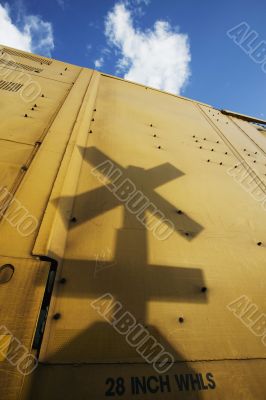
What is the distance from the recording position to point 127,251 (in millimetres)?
1264

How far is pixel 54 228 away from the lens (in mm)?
1174

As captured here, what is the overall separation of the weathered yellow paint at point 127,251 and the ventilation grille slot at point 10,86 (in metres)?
0.15

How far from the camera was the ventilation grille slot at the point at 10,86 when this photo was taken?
2494mm

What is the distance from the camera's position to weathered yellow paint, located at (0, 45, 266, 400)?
2.90 ft

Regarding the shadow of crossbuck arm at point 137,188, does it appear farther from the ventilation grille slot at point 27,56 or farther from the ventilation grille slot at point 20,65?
the ventilation grille slot at point 27,56

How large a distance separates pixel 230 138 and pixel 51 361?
3.24 meters

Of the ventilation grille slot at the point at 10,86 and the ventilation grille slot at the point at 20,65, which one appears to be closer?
the ventilation grille slot at the point at 10,86

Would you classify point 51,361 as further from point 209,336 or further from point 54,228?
point 209,336

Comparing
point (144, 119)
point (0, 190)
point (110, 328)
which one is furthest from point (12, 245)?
point (144, 119)

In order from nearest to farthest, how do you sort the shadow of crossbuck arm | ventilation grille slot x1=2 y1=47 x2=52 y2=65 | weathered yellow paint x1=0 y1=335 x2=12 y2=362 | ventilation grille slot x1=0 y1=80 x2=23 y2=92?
1. weathered yellow paint x1=0 y1=335 x2=12 y2=362
2. the shadow of crossbuck arm
3. ventilation grille slot x1=0 y1=80 x2=23 y2=92
4. ventilation grille slot x1=2 y1=47 x2=52 y2=65

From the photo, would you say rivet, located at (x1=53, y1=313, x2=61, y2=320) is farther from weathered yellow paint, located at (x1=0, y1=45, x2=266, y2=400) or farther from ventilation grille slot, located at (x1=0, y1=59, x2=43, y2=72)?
ventilation grille slot, located at (x1=0, y1=59, x2=43, y2=72)

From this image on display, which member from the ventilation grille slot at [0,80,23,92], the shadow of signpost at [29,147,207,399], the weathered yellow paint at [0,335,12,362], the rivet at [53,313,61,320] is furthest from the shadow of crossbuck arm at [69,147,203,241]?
the ventilation grille slot at [0,80,23,92]

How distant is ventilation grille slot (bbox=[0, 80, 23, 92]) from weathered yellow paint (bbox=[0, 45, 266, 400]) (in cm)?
15

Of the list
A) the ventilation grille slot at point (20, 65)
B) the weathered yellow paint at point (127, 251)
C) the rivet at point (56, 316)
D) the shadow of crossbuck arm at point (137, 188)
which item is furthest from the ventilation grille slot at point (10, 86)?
the rivet at point (56, 316)
